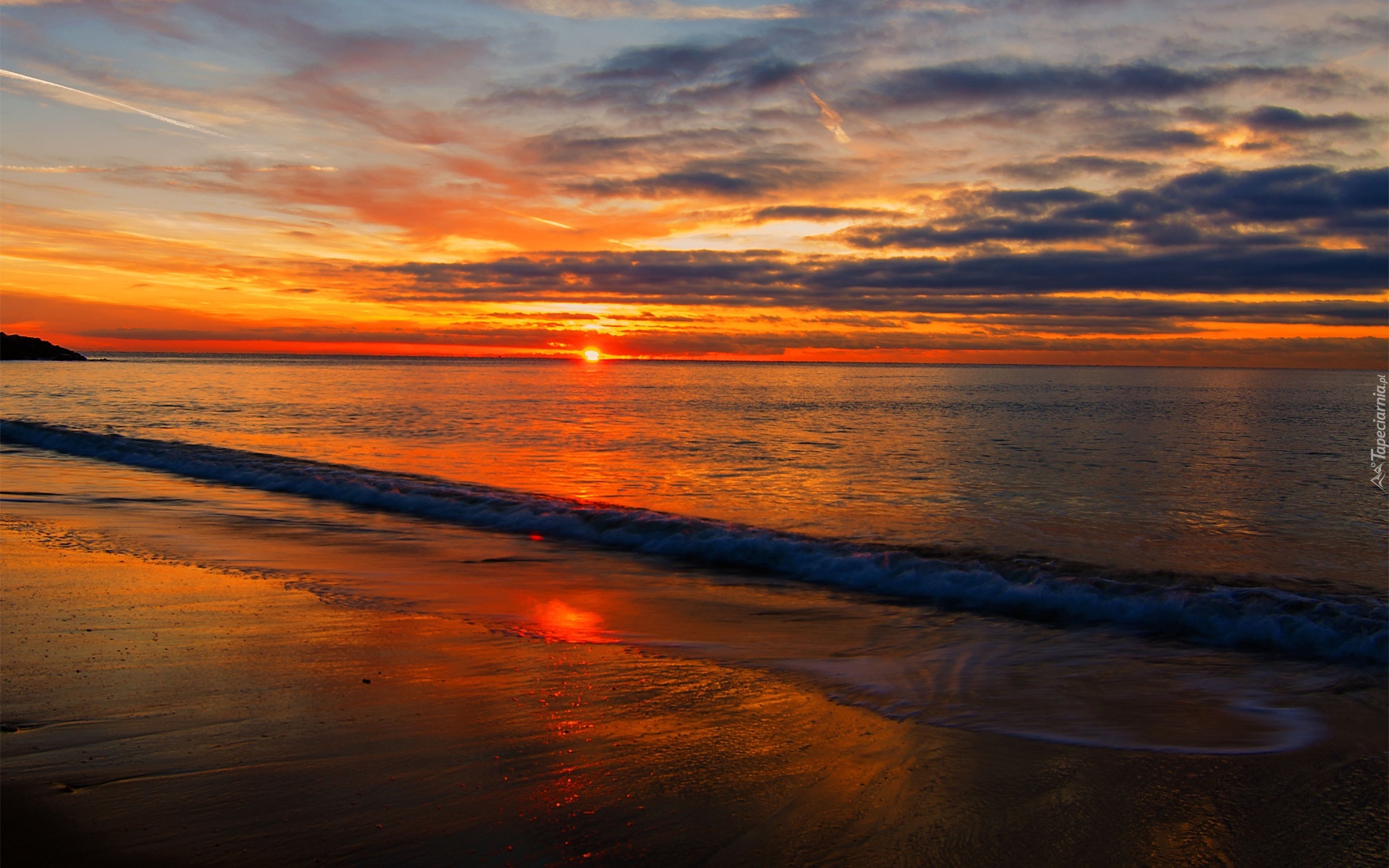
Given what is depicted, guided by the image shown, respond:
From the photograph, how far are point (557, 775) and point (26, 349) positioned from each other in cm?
16308

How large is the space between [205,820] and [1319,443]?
34.1m

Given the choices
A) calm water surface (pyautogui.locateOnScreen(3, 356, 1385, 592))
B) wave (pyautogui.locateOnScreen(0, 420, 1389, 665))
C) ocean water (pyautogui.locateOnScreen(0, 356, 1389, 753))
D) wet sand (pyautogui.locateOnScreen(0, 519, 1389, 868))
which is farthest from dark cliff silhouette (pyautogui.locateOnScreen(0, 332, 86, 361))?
wet sand (pyautogui.locateOnScreen(0, 519, 1389, 868))

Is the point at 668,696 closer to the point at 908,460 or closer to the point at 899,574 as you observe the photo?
the point at 899,574

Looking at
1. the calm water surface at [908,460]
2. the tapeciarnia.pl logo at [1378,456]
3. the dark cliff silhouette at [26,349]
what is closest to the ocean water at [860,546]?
the calm water surface at [908,460]

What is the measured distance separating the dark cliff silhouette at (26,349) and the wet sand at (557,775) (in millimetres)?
158162

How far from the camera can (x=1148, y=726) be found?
18.2ft

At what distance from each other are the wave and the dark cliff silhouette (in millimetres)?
Result: 145745

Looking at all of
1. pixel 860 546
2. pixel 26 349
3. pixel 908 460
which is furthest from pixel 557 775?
pixel 26 349

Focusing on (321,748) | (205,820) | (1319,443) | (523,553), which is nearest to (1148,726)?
(321,748)

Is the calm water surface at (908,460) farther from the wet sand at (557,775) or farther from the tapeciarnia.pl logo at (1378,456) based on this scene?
the wet sand at (557,775)

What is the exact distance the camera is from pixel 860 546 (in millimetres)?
11656

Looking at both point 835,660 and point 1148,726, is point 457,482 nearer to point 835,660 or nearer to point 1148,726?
point 835,660

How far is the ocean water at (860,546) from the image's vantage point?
6.67m

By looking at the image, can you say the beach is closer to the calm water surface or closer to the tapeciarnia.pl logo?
the calm water surface
